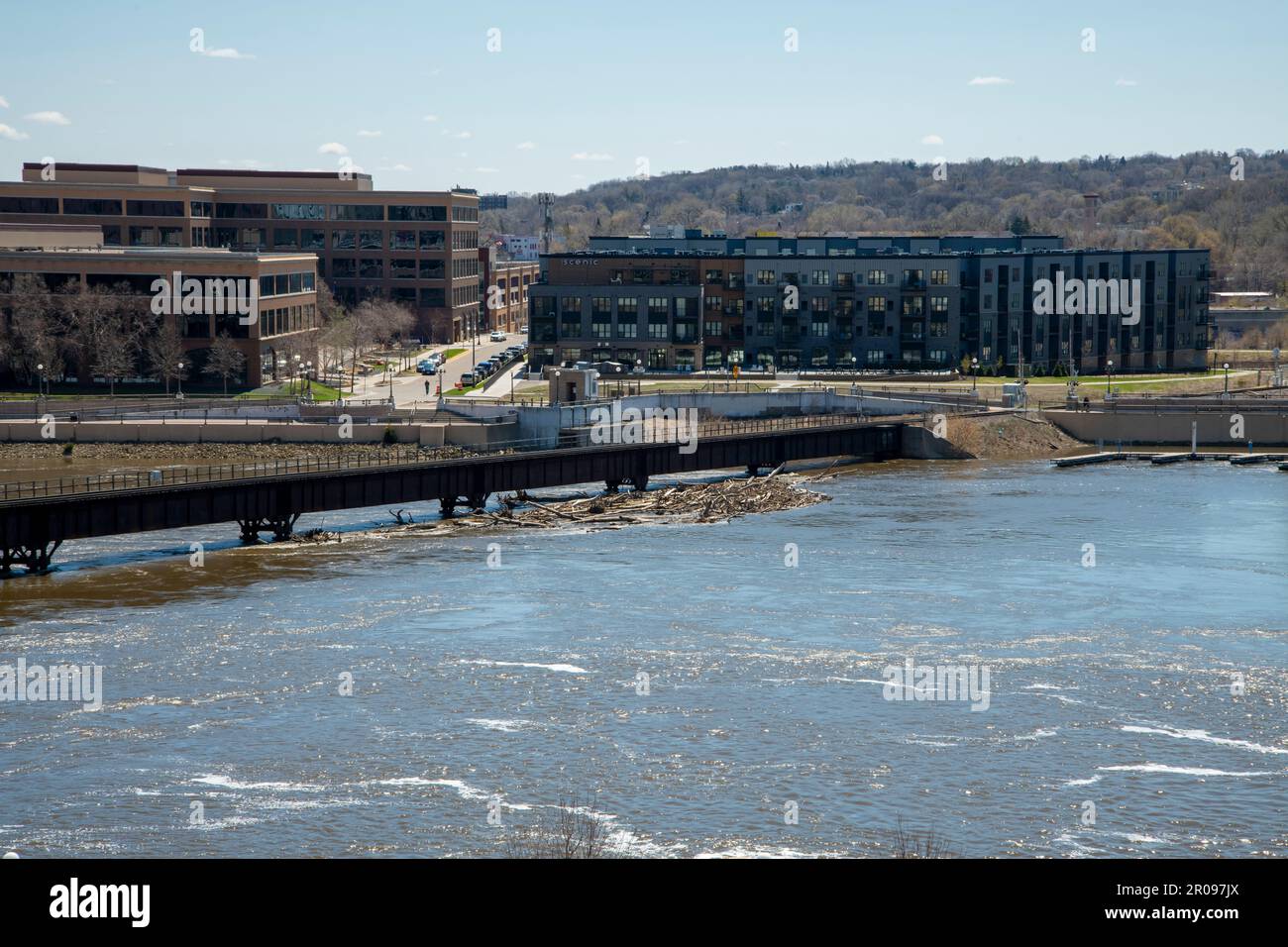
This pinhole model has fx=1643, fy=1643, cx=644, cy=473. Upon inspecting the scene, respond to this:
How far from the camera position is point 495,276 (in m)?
180

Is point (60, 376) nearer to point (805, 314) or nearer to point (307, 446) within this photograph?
point (307, 446)

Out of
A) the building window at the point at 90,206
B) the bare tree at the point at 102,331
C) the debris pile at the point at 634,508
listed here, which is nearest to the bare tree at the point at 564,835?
the debris pile at the point at 634,508

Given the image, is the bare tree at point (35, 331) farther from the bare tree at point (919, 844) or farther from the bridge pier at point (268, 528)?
the bare tree at point (919, 844)

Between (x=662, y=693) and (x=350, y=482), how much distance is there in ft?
95.2

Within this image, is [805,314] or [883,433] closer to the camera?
[883,433]

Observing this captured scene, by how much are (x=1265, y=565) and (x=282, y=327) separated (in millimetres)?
78678

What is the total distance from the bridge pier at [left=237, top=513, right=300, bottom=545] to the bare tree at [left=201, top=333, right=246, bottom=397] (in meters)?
45.7

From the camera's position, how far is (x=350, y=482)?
67062mm

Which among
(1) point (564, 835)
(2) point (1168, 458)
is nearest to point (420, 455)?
(2) point (1168, 458)

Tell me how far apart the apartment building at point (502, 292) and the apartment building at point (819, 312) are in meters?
38.2

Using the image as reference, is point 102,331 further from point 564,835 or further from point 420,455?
point 564,835

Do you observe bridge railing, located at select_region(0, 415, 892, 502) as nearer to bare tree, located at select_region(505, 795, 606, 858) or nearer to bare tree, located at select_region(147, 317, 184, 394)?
bare tree, located at select_region(147, 317, 184, 394)

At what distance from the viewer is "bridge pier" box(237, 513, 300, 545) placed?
209ft
